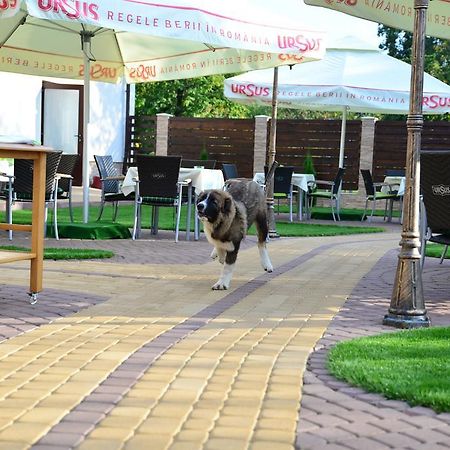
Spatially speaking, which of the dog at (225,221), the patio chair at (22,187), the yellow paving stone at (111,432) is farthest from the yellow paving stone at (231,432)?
the patio chair at (22,187)

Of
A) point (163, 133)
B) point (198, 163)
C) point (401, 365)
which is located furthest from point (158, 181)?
point (163, 133)

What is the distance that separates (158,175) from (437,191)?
4.63 metres

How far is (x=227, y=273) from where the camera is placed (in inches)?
276

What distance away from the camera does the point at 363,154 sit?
21.0 meters

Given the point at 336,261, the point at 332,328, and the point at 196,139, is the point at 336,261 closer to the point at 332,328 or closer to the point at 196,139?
the point at 332,328

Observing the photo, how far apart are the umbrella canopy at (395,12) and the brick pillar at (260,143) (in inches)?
509

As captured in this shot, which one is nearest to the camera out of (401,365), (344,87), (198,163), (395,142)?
(401,365)

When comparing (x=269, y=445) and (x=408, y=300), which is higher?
(x=408, y=300)

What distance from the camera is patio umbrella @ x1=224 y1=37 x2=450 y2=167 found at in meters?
15.2

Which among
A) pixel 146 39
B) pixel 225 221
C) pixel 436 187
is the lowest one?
pixel 225 221

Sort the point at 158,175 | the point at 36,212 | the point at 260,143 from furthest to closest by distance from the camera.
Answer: the point at 260,143 < the point at 158,175 < the point at 36,212

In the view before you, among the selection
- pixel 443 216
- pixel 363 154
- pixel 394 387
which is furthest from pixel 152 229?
pixel 363 154

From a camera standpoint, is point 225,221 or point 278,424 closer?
point 278,424

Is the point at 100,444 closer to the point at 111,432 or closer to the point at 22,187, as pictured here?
the point at 111,432
